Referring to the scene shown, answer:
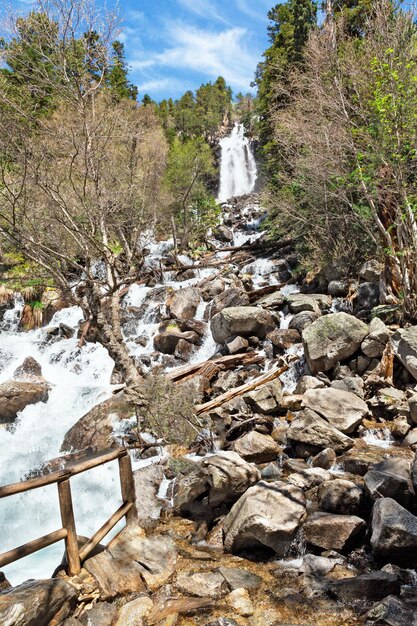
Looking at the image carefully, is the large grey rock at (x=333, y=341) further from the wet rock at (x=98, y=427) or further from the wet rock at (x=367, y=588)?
the wet rock at (x=367, y=588)

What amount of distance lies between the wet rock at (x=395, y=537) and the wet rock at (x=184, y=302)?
11463 mm

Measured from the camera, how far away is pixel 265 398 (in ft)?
28.6

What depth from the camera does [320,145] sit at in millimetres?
11242

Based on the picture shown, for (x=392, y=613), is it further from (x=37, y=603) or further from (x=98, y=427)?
(x=98, y=427)

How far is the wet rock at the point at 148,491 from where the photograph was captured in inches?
234

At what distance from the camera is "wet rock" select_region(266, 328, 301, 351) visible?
37.8ft

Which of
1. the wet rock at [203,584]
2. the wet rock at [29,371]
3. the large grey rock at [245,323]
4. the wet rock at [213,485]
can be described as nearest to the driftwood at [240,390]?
the large grey rock at [245,323]

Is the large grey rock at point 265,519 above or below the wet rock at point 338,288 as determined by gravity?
below

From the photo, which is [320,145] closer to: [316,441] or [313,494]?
[316,441]

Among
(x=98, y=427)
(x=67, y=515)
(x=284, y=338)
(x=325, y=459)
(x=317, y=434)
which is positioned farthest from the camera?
(x=284, y=338)

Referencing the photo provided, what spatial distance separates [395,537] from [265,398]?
472 centimetres

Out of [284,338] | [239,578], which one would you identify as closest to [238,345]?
[284,338]

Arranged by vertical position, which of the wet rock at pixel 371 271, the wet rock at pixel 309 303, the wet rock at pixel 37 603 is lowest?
the wet rock at pixel 37 603

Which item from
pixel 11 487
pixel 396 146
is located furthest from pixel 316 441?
pixel 396 146
